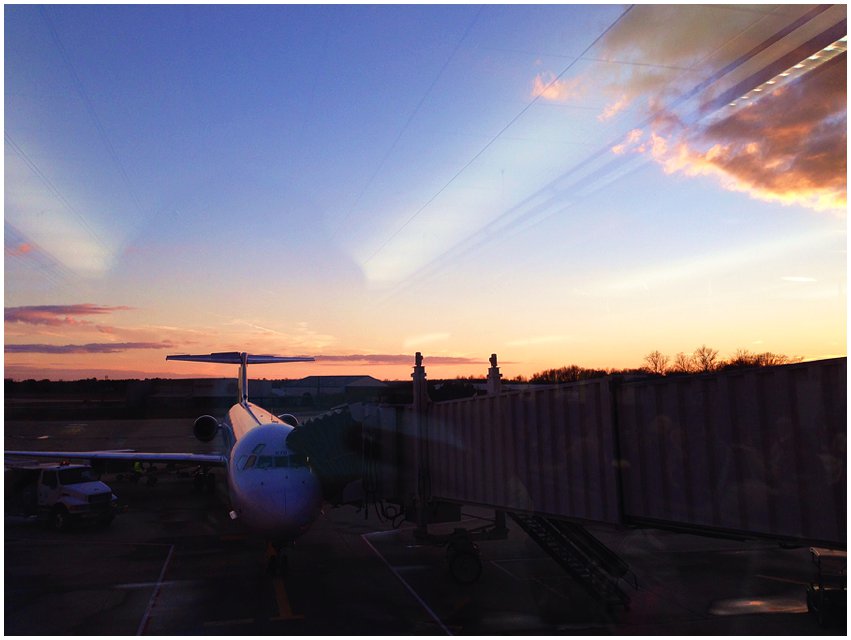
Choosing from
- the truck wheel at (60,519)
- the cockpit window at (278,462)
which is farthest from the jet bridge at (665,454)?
the truck wheel at (60,519)

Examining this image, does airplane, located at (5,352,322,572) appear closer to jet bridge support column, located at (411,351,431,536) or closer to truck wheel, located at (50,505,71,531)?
jet bridge support column, located at (411,351,431,536)

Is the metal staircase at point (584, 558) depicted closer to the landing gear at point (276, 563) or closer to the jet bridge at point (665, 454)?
the jet bridge at point (665, 454)

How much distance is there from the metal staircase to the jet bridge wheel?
5.51 ft

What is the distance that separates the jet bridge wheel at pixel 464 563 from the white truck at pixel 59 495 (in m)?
16.3

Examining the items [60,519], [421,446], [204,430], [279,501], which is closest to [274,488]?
[279,501]

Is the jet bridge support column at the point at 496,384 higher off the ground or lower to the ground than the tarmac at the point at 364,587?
higher

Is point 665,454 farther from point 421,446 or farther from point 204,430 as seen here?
point 204,430

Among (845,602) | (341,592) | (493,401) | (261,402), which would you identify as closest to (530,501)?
(493,401)

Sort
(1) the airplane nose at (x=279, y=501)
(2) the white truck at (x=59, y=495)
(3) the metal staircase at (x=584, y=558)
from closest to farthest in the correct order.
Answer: (3) the metal staircase at (x=584, y=558) < (1) the airplane nose at (x=279, y=501) < (2) the white truck at (x=59, y=495)

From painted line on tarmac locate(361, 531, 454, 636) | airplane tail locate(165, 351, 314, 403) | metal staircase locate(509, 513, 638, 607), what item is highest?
airplane tail locate(165, 351, 314, 403)

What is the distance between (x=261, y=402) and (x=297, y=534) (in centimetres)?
6162

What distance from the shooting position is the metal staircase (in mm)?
14008

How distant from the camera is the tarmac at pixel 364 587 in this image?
1276cm

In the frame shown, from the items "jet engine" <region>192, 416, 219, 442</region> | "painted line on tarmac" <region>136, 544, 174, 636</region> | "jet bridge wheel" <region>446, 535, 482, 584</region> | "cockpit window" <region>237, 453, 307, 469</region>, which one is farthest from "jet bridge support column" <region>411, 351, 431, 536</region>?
"jet engine" <region>192, 416, 219, 442</region>
